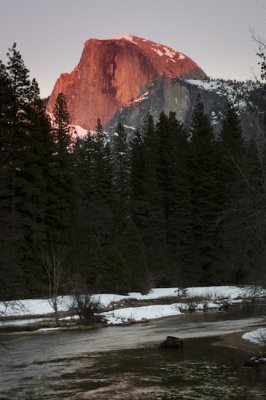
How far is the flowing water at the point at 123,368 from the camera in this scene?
50.3ft

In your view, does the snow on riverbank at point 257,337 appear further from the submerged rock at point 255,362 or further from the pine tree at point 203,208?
the pine tree at point 203,208

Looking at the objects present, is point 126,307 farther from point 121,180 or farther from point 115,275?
point 121,180

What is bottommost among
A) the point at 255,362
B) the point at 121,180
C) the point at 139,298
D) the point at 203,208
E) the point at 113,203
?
the point at 255,362

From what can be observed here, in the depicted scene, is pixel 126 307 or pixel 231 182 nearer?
pixel 126 307

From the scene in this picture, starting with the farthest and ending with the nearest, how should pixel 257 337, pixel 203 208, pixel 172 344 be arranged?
pixel 203 208 → pixel 257 337 → pixel 172 344

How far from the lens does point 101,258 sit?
168 feet

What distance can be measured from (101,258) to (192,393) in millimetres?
36322

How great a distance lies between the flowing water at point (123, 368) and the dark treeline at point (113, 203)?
28.4ft

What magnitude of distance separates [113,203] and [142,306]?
89.6ft

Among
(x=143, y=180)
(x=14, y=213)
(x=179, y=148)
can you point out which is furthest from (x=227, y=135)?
(x=14, y=213)

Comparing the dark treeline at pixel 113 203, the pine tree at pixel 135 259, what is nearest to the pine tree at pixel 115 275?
the dark treeline at pixel 113 203

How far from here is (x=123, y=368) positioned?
1908 centimetres

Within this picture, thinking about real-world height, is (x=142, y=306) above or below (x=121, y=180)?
below

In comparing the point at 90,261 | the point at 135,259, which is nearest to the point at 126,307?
the point at 90,261
